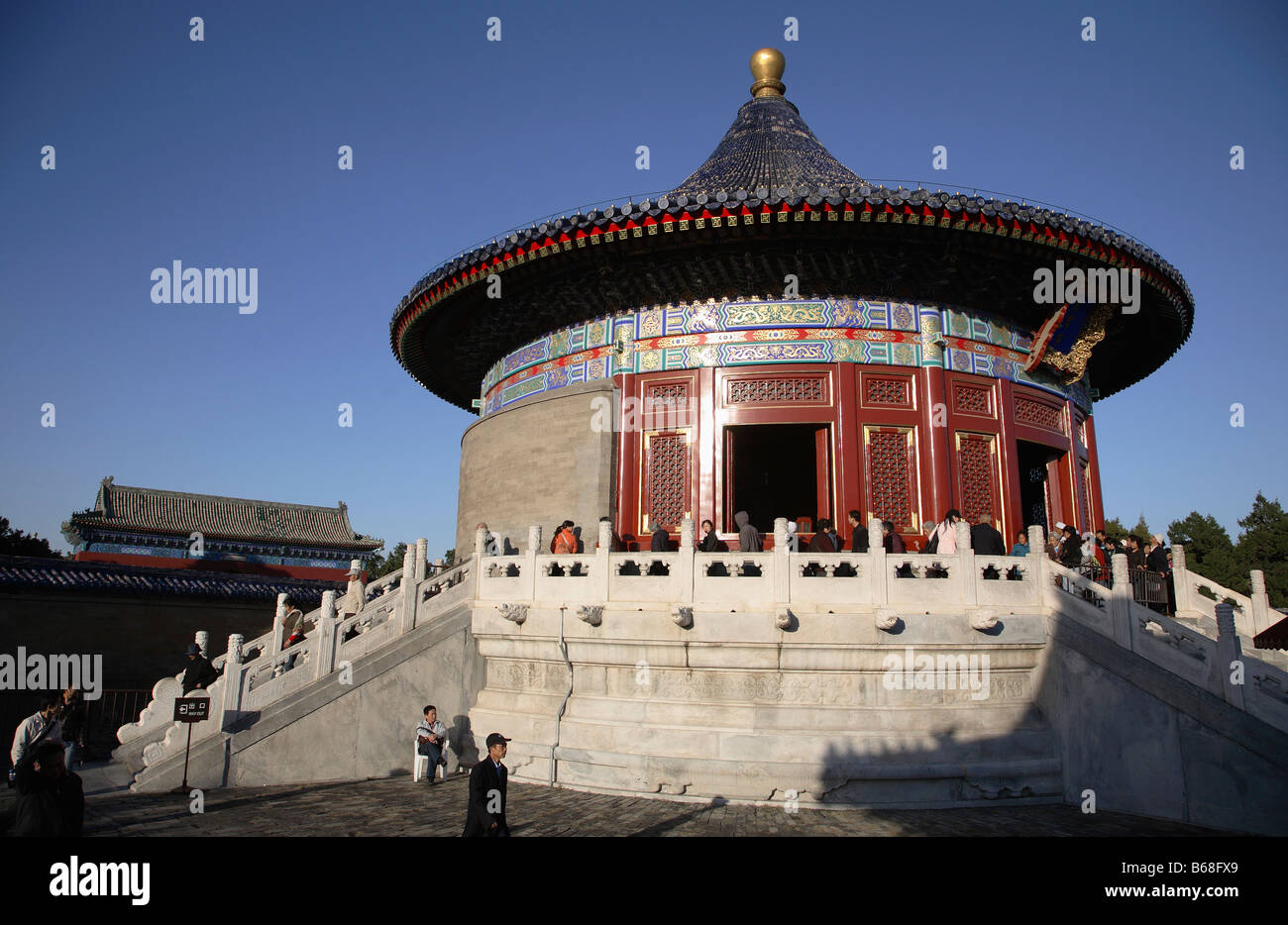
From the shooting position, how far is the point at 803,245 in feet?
39.9

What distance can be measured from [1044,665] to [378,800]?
23.5 feet

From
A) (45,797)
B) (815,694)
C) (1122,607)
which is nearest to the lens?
(45,797)

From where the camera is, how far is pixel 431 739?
977 centimetres

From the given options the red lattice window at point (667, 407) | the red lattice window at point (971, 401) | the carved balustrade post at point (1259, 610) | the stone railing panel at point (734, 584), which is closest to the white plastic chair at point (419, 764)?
the stone railing panel at point (734, 584)

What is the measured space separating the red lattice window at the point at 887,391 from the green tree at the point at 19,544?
103 feet

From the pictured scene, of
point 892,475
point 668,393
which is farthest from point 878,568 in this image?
point 668,393

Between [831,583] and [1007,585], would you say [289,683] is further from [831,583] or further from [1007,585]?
[1007,585]

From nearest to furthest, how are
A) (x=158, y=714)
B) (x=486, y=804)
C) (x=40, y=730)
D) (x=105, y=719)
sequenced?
1. (x=486, y=804)
2. (x=40, y=730)
3. (x=158, y=714)
4. (x=105, y=719)

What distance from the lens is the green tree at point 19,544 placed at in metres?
31.5

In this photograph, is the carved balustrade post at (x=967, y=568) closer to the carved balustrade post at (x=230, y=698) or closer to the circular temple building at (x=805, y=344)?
the circular temple building at (x=805, y=344)

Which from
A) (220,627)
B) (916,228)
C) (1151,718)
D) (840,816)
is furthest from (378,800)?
(220,627)

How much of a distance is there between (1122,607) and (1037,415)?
6146 millimetres

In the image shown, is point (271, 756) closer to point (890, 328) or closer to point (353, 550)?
point (890, 328)

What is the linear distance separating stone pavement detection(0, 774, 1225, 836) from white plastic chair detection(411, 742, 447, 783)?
2.57 feet
